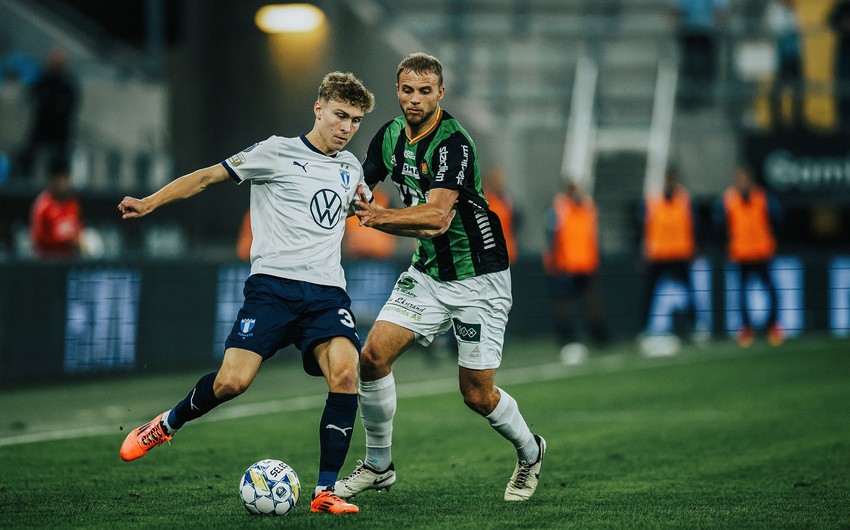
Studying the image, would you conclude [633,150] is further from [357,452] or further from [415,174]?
[415,174]

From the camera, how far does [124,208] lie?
19.4 ft

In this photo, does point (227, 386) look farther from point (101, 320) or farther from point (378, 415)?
point (101, 320)

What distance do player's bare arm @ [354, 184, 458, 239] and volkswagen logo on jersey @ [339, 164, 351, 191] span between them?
207 mm

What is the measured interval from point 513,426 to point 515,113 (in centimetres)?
1680

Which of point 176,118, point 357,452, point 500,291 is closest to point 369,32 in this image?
point 176,118

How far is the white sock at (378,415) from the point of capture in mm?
6344

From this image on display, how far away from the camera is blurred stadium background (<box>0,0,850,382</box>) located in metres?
17.5

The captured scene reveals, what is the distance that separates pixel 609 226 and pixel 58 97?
9100 mm

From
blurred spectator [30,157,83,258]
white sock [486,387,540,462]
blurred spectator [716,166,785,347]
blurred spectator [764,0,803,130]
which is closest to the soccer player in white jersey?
white sock [486,387,540,462]

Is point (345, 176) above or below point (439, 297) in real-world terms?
above

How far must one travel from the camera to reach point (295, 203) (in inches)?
244

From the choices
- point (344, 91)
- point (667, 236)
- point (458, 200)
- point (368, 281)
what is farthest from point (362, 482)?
point (667, 236)

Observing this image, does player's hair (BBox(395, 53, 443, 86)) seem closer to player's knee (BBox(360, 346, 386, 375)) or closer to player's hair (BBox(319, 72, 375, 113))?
player's hair (BBox(319, 72, 375, 113))

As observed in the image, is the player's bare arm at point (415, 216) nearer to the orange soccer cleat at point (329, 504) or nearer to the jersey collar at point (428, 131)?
the jersey collar at point (428, 131)
